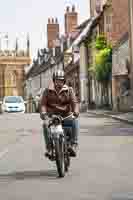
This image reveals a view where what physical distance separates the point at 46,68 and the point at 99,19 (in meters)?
53.0

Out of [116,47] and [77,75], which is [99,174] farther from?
[77,75]

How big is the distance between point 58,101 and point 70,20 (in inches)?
3652

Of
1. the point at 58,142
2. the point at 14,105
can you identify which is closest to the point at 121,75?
the point at 14,105

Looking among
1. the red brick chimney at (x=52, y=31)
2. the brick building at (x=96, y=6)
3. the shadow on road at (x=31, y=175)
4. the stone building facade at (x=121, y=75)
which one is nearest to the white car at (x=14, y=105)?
the stone building facade at (x=121, y=75)

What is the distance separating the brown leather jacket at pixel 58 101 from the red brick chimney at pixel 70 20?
293 feet

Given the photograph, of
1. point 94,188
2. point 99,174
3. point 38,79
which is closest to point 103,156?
point 99,174

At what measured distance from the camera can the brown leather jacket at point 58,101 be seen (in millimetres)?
12023

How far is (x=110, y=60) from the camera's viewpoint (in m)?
60.5

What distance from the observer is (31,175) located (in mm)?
12234

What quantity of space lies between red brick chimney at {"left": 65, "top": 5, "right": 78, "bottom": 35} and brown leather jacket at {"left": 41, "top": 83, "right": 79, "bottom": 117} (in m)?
89.2

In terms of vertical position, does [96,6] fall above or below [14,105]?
above

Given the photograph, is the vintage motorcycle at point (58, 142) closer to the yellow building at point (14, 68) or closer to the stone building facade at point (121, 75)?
the stone building facade at point (121, 75)

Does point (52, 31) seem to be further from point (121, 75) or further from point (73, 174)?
point (73, 174)

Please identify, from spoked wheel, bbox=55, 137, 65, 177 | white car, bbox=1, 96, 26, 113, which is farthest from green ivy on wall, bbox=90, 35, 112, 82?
Answer: spoked wheel, bbox=55, 137, 65, 177
